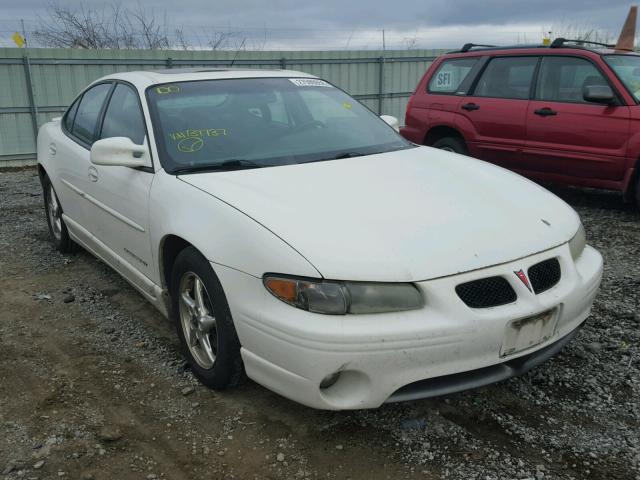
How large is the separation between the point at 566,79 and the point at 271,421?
5315 millimetres

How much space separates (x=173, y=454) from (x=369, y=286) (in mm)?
1099

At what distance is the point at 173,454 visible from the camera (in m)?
2.56

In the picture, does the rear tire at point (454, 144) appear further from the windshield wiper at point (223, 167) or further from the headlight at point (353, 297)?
the headlight at point (353, 297)

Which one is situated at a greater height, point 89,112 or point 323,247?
point 89,112

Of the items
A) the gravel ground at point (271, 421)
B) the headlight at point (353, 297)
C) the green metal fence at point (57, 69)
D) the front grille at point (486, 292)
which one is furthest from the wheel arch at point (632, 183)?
the green metal fence at point (57, 69)

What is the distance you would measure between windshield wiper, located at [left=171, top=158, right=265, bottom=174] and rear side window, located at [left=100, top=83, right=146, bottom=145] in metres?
0.50

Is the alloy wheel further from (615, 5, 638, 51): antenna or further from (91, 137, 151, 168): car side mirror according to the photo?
(615, 5, 638, 51): antenna

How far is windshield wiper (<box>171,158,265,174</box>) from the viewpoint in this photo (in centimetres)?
320

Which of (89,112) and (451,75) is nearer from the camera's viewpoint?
(89,112)

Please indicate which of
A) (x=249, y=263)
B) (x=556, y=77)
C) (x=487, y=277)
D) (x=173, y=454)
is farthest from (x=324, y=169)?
(x=556, y=77)

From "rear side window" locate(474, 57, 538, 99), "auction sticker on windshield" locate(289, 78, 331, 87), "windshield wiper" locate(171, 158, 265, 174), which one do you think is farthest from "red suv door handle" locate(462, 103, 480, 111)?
"windshield wiper" locate(171, 158, 265, 174)

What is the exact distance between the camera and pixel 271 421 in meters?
2.76

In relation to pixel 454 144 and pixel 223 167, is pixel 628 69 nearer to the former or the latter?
pixel 454 144

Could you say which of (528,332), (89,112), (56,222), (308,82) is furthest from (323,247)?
(56,222)
